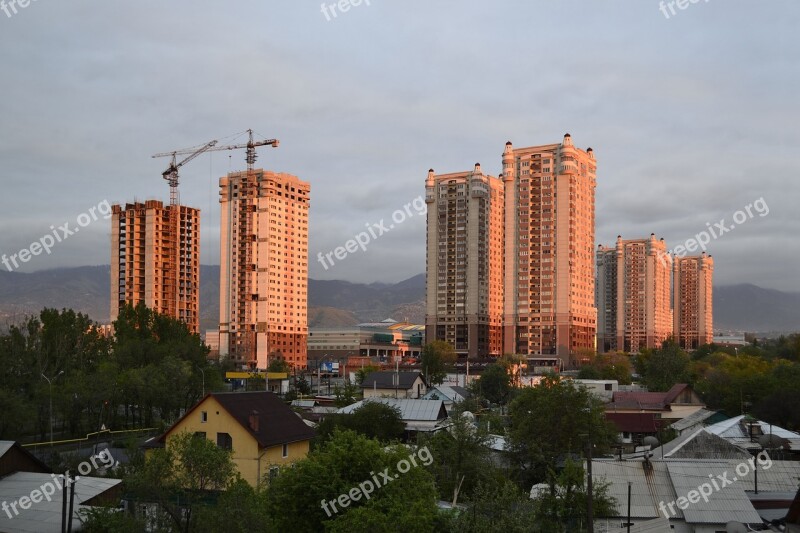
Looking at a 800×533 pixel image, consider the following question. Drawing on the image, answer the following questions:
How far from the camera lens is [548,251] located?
146 metres

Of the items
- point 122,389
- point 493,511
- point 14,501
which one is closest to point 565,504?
point 493,511

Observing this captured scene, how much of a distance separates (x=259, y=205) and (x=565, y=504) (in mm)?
136294

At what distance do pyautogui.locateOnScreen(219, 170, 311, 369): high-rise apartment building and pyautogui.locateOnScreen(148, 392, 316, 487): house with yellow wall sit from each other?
117 meters

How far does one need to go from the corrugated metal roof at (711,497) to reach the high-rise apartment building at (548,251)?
114850 millimetres

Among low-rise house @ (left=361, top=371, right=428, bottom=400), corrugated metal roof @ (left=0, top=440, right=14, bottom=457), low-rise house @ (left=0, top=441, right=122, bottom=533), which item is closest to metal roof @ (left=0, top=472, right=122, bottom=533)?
low-rise house @ (left=0, top=441, right=122, bottom=533)

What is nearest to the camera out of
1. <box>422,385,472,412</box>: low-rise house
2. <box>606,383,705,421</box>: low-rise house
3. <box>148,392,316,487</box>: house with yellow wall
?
<box>148,392,316,487</box>: house with yellow wall

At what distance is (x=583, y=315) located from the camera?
150875mm

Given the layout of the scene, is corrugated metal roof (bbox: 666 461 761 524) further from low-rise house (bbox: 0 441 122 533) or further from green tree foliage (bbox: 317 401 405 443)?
low-rise house (bbox: 0 441 122 533)

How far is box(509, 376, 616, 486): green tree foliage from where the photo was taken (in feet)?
118

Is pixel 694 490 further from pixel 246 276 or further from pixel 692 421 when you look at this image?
pixel 246 276

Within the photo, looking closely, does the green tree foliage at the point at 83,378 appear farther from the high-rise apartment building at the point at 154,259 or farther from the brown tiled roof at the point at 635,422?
the high-rise apartment building at the point at 154,259

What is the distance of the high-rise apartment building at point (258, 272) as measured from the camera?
155 meters

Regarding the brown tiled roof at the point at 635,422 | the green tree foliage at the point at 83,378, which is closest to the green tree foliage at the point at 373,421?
the brown tiled roof at the point at 635,422

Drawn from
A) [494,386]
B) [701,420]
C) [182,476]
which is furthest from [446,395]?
[182,476]
